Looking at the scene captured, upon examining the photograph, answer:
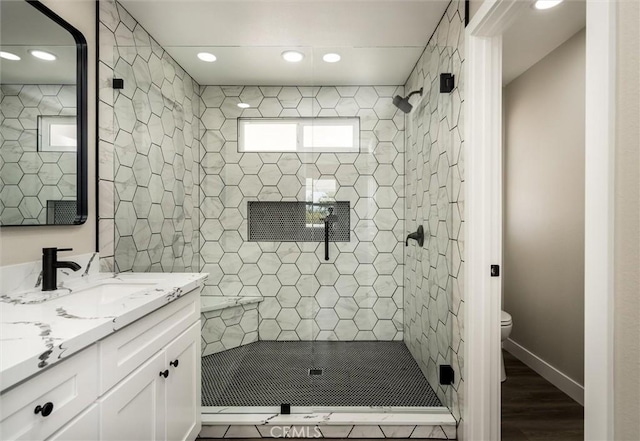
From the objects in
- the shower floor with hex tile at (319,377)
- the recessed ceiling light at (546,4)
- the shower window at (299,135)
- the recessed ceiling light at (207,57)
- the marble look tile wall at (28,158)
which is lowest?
the shower floor with hex tile at (319,377)

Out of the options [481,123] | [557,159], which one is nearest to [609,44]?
[481,123]

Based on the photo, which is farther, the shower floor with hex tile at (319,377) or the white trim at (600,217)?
the shower floor with hex tile at (319,377)

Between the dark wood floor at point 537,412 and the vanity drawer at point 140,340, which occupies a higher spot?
the vanity drawer at point 140,340

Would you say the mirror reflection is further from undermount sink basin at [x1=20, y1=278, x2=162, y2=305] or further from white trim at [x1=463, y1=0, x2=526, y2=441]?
white trim at [x1=463, y1=0, x2=526, y2=441]

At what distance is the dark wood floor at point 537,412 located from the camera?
1.74m

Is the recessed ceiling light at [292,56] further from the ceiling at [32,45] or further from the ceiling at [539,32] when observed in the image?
the ceiling at [539,32]

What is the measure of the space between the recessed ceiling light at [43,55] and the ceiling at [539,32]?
7.84ft

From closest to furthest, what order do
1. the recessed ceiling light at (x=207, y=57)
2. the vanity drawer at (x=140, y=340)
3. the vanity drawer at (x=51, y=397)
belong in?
1. the vanity drawer at (x=51, y=397)
2. the vanity drawer at (x=140, y=340)
3. the recessed ceiling light at (x=207, y=57)

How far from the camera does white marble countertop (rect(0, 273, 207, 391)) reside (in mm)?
673

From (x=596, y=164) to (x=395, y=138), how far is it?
4.44ft

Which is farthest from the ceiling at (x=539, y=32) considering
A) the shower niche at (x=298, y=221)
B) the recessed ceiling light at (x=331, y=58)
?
the shower niche at (x=298, y=221)

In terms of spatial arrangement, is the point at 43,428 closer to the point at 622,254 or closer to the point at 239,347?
the point at 622,254

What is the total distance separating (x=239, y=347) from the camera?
2.43 meters

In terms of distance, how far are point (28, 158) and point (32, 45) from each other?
1.50 feet
